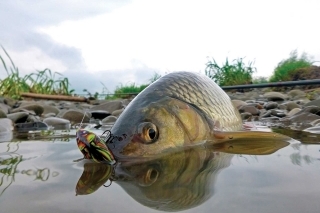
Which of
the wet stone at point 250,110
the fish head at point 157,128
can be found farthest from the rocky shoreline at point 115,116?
the fish head at point 157,128

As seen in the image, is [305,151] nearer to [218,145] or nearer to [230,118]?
[218,145]

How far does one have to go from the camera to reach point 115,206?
113 centimetres

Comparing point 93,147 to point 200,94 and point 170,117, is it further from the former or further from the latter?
point 200,94

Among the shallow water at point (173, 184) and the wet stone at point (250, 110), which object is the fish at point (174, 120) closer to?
the shallow water at point (173, 184)

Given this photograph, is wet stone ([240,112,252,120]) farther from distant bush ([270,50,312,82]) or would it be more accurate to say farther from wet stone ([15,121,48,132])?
distant bush ([270,50,312,82])

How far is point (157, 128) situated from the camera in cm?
214

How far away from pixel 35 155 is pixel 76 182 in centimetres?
89

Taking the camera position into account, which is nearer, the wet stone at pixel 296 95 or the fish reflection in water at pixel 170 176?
the fish reflection in water at pixel 170 176

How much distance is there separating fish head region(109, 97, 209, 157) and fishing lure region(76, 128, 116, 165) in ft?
0.45

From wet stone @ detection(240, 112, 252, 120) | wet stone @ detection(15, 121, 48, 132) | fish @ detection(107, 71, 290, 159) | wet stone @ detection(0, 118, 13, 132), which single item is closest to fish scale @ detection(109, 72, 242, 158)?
fish @ detection(107, 71, 290, 159)

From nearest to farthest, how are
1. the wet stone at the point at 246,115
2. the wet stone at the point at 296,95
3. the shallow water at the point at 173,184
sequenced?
1. the shallow water at the point at 173,184
2. the wet stone at the point at 246,115
3. the wet stone at the point at 296,95

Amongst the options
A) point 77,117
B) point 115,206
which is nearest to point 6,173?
point 115,206

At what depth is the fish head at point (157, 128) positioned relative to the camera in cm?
203

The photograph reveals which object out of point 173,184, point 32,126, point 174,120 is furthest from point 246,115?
point 173,184
